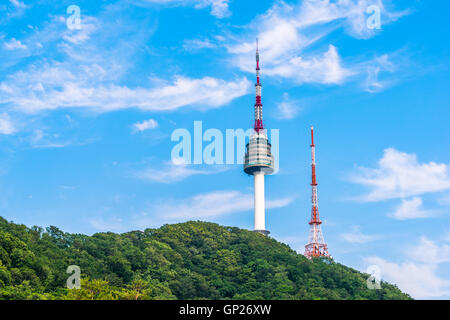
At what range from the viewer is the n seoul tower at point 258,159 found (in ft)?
418

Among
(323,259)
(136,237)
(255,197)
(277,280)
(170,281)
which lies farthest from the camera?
(255,197)

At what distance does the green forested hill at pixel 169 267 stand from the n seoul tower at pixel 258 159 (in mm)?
15060

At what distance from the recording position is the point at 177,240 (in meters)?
100

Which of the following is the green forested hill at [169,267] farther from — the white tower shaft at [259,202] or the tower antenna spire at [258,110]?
the tower antenna spire at [258,110]

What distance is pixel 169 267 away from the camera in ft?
283

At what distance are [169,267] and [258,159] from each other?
49.5m

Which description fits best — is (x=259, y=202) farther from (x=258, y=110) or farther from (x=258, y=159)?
(x=258, y=110)

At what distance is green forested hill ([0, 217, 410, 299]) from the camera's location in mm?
65062

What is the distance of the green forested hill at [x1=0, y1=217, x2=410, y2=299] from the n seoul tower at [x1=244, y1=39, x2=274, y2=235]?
15.1 metres

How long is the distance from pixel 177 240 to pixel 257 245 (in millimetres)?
15653

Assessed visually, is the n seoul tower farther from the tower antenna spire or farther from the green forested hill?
the green forested hill
